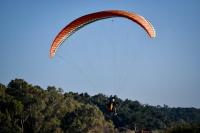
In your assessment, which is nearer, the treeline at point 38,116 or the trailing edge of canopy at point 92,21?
the trailing edge of canopy at point 92,21

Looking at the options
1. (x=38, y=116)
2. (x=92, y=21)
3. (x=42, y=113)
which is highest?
(x=92, y=21)

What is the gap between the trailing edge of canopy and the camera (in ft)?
76.2

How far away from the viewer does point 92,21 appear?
25.2 metres

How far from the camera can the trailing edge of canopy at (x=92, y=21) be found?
23.2 metres

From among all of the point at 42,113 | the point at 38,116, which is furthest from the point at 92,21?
the point at 42,113

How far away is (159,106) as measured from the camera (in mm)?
Result: 178000

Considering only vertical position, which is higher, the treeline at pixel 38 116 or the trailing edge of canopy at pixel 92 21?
the trailing edge of canopy at pixel 92 21

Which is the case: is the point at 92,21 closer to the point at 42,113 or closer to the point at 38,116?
the point at 38,116

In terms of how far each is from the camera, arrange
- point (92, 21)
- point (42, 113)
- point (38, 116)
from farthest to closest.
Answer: point (42, 113)
point (38, 116)
point (92, 21)

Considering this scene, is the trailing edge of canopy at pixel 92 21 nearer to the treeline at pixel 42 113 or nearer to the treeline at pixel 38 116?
the treeline at pixel 42 113

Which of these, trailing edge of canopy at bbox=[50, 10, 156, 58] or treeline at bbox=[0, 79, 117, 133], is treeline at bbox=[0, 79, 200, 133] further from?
trailing edge of canopy at bbox=[50, 10, 156, 58]

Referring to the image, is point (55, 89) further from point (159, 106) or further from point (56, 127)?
point (159, 106)

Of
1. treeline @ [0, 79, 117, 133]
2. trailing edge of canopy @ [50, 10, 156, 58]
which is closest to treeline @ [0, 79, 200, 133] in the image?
treeline @ [0, 79, 117, 133]

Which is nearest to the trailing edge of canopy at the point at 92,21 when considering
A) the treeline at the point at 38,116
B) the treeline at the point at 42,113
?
the treeline at the point at 42,113
